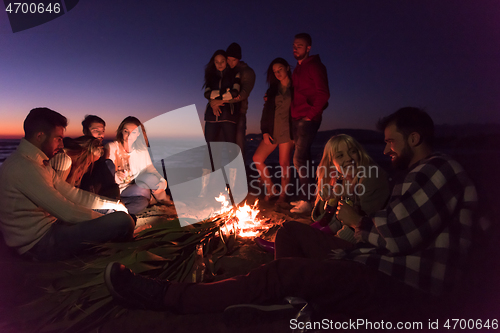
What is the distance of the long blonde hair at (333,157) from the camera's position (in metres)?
2.28

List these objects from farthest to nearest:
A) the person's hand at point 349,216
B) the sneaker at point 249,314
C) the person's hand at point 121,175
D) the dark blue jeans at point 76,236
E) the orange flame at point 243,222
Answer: the person's hand at point 121,175 → the orange flame at point 243,222 → the dark blue jeans at point 76,236 → the person's hand at point 349,216 → the sneaker at point 249,314

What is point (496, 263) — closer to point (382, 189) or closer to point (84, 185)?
point (382, 189)

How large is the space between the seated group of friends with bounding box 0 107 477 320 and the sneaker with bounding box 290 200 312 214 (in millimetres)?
1709

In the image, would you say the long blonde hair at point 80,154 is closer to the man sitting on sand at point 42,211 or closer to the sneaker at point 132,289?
the man sitting on sand at point 42,211

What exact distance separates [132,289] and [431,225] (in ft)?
5.79

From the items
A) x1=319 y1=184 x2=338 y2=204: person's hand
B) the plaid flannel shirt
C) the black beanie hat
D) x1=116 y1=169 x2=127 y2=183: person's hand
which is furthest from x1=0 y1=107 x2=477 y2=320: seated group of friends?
the black beanie hat

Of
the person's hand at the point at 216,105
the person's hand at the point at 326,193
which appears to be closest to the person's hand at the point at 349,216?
the person's hand at the point at 326,193

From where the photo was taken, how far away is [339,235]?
7.08ft

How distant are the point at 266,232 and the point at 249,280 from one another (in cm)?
162

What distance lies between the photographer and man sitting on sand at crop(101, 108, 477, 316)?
1408 mm

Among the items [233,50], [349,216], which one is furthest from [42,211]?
[233,50]

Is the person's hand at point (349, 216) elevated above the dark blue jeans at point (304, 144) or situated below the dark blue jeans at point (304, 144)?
below

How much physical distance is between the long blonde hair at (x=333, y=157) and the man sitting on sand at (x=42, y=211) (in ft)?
6.16

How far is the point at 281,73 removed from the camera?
3998 mm
